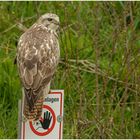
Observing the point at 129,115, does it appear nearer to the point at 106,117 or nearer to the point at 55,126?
the point at 106,117

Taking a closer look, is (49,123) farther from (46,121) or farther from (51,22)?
(51,22)

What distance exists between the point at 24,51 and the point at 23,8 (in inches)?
101

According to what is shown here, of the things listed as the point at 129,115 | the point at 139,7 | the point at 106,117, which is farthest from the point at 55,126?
the point at 139,7

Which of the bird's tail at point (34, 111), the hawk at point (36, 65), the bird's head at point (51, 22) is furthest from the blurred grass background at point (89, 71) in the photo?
Result: the bird's tail at point (34, 111)

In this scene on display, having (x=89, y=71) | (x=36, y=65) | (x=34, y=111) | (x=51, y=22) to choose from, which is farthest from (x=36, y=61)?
(x=89, y=71)

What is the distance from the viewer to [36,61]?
4992mm

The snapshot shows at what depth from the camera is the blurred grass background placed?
5484 millimetres

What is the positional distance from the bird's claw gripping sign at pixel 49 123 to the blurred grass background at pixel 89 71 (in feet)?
3.02

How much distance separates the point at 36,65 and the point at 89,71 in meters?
1.64

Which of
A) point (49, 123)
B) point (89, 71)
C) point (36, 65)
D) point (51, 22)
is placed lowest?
point (49, 123)

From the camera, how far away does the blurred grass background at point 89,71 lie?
548cm

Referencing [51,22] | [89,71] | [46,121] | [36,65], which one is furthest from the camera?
[89,71]

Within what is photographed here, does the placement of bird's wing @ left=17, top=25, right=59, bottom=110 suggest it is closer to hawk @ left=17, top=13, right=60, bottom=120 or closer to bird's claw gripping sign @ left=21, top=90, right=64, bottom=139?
hawk @ left=17, top=13, right=60, bottom=120

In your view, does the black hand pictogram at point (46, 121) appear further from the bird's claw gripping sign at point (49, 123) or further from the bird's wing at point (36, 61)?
the bird's wing at point (36, 61)
